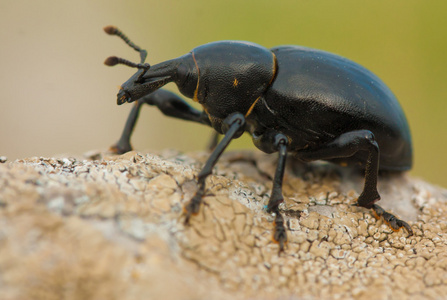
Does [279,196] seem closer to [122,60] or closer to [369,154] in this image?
[369,154]

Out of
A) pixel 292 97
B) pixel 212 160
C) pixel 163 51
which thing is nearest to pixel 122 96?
pixel 212 160

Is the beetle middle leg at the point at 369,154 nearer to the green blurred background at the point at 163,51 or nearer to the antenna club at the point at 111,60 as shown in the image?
the antenna club at the point at 111,60

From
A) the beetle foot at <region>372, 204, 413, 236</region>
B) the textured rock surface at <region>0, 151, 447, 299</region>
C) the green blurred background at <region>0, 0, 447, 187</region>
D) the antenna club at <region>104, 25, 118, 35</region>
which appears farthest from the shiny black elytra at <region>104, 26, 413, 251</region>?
the green blurred background at <region>0, 0, 447, 187</region>

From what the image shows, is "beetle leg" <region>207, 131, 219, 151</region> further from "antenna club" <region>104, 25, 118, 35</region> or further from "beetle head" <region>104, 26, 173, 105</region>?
"antenna club" <region>104, 25, 118, 35</region>

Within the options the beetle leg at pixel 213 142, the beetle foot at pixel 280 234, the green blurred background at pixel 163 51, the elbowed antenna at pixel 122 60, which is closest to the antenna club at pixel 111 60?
the elbowed antenna at pixel 122 60

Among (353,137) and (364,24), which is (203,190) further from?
(364,24)
